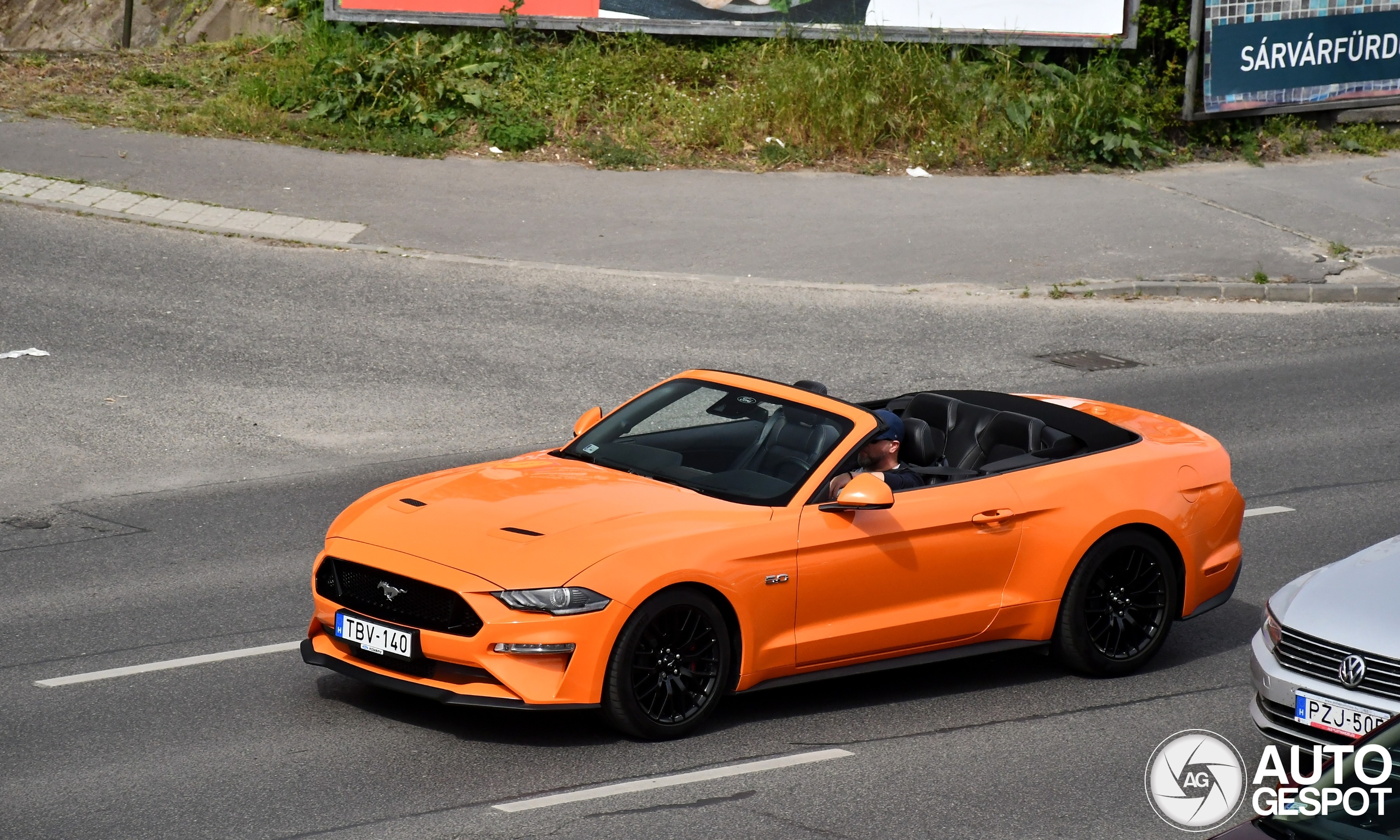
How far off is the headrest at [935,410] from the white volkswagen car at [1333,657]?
7.17 ft

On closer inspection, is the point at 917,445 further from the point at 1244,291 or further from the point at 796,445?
the point at 1244,291

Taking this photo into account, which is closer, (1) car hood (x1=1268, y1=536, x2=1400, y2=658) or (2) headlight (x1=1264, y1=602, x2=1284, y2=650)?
(1) car hood (x1=1268, y1=536, x2=1400, y2=658)

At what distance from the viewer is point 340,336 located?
44.7 ft

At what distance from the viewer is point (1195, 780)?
21.6 ft

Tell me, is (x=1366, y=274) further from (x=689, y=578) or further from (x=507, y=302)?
(x=689, y=578)

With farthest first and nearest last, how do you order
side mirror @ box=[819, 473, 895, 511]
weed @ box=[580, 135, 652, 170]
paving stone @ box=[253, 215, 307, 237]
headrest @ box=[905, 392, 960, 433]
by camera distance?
weed @ box=[580, 135, 652, 170], paving stone @ box=[253, 215, 307, 237], headrest @ box=[905, 392, 960, 433], side mirror @ box=[819, 473, 895, 511]

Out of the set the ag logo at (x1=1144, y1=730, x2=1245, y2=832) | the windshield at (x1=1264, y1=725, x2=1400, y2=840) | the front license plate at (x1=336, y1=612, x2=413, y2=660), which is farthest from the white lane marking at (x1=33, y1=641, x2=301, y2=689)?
the windshield at (x1=1264, y1=725, x2=1400, y2=840)

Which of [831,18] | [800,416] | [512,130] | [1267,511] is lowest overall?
[1267,511]

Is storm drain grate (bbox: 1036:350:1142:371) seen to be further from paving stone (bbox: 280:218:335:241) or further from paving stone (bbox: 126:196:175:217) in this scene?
paving stone (bbox: 126:196:175:217)

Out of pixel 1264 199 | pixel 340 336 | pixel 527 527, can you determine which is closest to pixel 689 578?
pixel 527 527

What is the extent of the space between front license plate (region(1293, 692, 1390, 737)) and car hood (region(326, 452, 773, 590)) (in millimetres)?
2261

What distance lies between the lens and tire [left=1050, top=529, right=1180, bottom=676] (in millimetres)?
7629

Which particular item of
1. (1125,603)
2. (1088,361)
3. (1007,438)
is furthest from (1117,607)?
(1088,361)

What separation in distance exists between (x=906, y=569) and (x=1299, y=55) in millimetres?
16423
